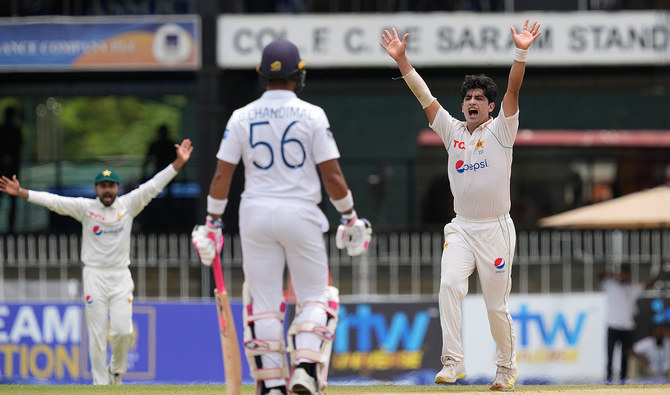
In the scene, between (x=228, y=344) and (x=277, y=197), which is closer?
(x=277, y=197)

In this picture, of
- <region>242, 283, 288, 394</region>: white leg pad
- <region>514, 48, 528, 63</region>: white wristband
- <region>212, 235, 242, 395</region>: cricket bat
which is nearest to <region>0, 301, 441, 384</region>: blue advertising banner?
<region>514, 48, 528, 63</region>: white wristband

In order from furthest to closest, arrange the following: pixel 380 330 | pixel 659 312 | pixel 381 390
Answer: pixel 659 312
pixel 380 330
pixel 381 390

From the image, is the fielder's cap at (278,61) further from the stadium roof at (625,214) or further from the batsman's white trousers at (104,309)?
the stadium roof at (625,214)

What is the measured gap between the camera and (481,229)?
24.8 feet

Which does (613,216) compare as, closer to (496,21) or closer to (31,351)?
(496,21)

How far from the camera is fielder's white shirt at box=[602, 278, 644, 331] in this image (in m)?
14.3

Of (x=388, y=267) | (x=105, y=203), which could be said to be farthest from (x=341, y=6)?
(x=105, y=203)

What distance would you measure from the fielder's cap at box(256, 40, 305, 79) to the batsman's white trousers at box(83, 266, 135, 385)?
15.6 ft

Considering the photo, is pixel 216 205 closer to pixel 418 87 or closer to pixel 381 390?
pixel 418 87

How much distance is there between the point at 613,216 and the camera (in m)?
15.4

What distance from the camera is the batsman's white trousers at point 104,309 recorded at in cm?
1055

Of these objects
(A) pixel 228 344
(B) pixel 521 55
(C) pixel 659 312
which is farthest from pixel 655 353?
(A) pixel 228 344

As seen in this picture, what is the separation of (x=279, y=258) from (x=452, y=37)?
37.1 ft

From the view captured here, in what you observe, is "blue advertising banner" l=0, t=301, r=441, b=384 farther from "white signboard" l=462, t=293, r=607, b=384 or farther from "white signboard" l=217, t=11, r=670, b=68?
"white signboard" l=217, t=11, r=670, b=68
